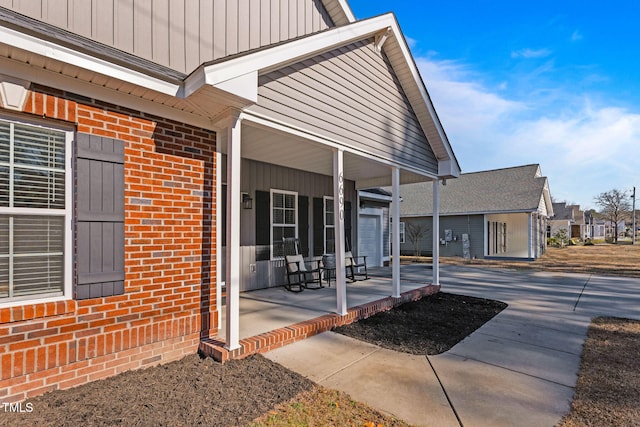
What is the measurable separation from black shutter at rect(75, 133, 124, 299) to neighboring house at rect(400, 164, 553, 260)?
1658cm

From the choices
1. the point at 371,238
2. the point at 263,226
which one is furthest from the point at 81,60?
the point at 371,238

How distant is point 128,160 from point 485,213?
17.7 m

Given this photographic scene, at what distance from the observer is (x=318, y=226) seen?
845cm

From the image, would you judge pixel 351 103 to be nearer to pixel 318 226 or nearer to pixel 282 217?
pixel 282 217

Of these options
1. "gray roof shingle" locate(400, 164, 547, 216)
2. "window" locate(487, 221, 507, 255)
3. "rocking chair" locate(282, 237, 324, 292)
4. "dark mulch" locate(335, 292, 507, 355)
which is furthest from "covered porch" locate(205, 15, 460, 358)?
"window" locate(487, 221, 507, 255)

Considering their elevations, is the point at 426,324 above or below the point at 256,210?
below

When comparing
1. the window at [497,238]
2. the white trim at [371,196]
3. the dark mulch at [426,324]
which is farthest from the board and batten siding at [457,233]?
the dark mulch at [426,324]

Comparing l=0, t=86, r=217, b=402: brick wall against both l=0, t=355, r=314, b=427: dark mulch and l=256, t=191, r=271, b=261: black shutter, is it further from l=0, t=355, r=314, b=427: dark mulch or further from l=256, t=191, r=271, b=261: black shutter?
l=256, t=191, r=271, b=261: black shutter

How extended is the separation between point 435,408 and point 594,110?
1565cm

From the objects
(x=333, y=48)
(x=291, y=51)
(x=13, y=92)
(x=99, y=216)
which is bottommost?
(x=99, y=216)

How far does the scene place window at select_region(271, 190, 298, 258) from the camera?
7.36 meters

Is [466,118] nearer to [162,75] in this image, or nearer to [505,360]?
[505,360]

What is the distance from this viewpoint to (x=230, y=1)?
3963 mm

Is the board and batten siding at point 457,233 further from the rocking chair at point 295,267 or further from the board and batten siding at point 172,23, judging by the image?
the board and batten siding at point 172,23
